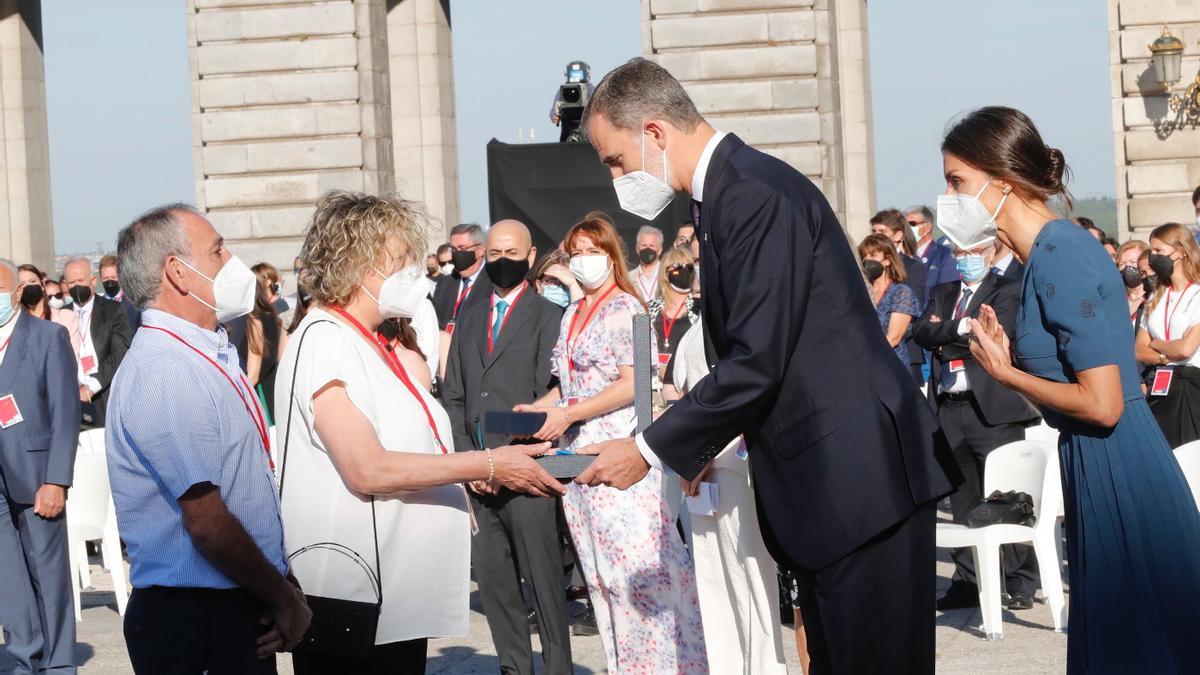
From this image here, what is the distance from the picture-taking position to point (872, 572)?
151 inches

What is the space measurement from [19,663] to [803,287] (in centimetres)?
495

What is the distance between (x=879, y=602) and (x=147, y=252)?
2.04m

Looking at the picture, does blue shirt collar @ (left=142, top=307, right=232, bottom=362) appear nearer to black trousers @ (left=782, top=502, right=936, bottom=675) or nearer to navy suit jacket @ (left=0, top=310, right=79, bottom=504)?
black trousers @ (left=782, top=502, right=936, bottom=675)

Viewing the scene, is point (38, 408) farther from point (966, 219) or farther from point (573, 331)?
point (966, 219)

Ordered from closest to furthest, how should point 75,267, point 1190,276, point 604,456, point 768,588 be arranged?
point 604,456, point 768,588, point 1190,276, point 75,267

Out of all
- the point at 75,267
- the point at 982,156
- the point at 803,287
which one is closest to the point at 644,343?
the point at 803,287

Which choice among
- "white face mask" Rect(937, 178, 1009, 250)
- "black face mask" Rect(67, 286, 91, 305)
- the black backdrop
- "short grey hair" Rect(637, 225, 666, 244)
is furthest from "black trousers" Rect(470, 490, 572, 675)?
"black face mask" Rect(67, 286, 91, 305)

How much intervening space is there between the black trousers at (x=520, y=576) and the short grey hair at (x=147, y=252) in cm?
341

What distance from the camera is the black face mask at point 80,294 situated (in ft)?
47.0

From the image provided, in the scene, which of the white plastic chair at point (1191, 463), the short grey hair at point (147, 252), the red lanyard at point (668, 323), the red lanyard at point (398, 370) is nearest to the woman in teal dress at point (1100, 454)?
the red lanyard at point (398, 370)

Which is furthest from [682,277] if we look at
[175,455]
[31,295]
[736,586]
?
[175,455]

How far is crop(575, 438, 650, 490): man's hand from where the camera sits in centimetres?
409

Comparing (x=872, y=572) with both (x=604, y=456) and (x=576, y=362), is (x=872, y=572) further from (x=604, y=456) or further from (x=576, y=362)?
(x=576, y=362)

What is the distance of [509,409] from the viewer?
7910 mm
